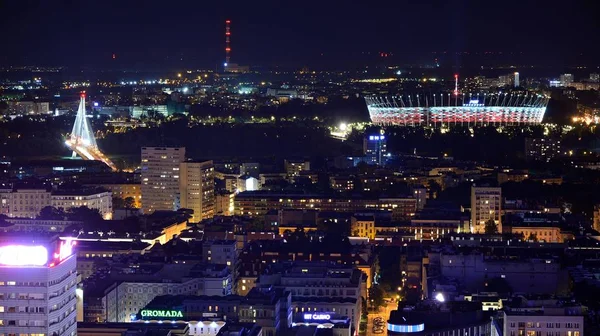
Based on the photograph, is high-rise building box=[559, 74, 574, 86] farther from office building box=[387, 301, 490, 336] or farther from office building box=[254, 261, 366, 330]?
office building box=[387, 301, 490, 336]

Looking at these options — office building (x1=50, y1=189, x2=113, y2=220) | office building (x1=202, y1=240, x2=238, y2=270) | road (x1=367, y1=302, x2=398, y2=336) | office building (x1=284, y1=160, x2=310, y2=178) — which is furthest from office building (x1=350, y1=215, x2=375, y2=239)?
office building (x1=284, y1=160, x2=310, y2=178)

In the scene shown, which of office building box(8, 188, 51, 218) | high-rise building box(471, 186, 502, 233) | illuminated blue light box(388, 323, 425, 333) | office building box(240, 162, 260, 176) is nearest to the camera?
illuminated blue light box(388, 323, 425, 333)

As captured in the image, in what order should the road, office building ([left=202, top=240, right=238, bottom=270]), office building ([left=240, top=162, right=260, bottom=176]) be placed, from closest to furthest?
1. the road
2. office building ([left=202, top=240, right=238, bottom=270])
3. office building ([left=240, top=162, right=260, bottom=176])

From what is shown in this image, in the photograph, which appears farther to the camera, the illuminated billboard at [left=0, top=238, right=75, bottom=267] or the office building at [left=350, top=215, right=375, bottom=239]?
the office building at [left=350, top=215, right=375, bottom=239]

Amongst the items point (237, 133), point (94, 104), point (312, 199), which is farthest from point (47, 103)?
point (312, 199)

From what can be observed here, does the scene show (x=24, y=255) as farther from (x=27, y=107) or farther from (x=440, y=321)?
(x=27, y=107)

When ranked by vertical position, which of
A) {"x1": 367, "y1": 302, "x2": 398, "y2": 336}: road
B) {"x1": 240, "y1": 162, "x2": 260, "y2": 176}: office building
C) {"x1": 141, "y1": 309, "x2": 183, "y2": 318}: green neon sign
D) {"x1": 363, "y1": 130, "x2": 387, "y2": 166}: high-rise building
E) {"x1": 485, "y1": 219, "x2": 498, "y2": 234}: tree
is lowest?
{"x1": 367, "y1": 302, "x2": 398, "y2": 336}: road

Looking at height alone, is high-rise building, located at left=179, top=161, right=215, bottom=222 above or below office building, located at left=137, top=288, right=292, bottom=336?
above

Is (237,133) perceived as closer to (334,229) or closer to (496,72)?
(334,229)
